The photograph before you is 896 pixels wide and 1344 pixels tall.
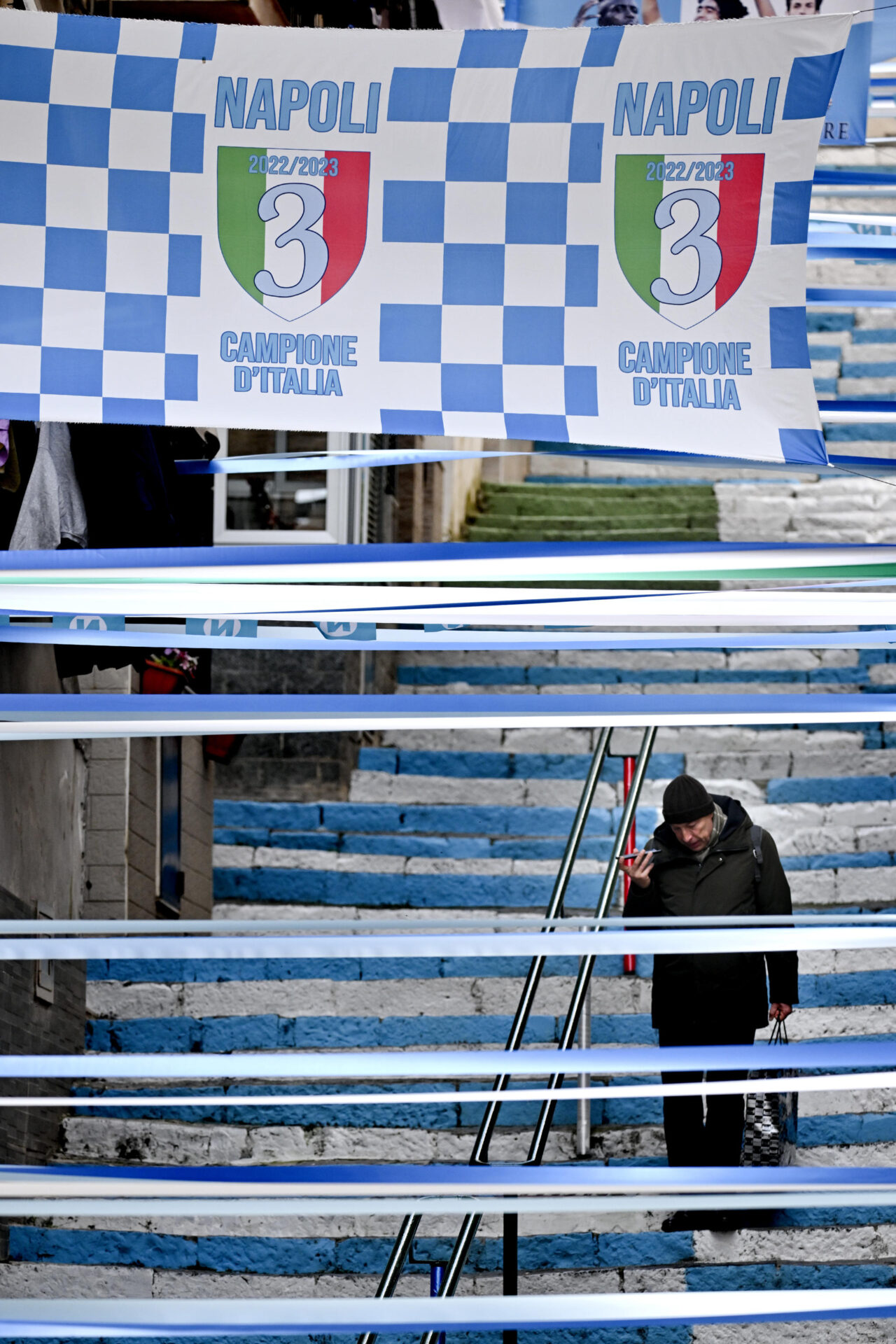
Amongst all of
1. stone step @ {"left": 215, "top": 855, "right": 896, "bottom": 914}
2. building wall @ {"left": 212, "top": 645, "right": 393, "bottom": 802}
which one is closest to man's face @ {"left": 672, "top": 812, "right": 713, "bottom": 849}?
stone step @ {"left": 215, "top": 855, "right": 896, "bottom": 914}

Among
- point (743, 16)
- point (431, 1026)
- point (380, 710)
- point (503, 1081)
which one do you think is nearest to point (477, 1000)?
point (431, 1026)

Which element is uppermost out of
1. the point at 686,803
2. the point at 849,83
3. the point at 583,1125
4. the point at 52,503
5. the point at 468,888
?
the point at 849,83

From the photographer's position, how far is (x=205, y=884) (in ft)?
27.6

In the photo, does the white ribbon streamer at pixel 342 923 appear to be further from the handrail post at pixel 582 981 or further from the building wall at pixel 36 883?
the building wall at pixel 36 883

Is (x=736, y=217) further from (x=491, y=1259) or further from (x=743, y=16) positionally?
(x=743, y=16)

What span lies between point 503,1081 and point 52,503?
2.03m

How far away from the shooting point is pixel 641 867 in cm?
595

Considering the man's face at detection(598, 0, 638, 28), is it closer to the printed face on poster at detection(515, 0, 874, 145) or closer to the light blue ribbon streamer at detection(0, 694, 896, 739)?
the printed face on poster at detection(515, 0, 874, 145)

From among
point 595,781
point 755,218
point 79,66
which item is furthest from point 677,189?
point 595,781

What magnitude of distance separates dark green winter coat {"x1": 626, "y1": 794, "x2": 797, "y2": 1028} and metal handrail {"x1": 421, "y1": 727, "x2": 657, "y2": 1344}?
15 cm

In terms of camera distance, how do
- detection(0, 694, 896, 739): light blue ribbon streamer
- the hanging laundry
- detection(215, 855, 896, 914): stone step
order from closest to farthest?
detection(0, 694, 896, 739): light blue ribbon streamer, the hanging laundry, detection(215, 855, 896, 914): stone step

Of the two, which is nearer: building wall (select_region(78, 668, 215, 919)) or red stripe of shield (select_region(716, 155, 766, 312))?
red stripe of shield (select_region(716, 155, 766, 312))

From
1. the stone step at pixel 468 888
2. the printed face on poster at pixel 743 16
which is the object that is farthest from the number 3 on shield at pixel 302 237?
the stone step at pixel 468 888

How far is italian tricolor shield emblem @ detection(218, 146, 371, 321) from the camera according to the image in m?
3.76
